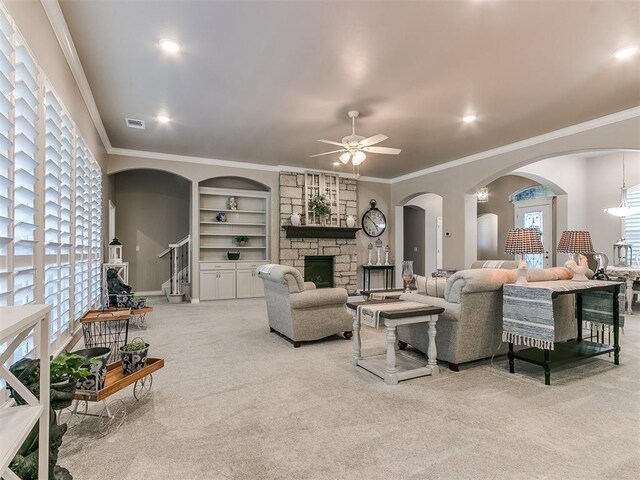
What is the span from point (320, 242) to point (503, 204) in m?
4.99

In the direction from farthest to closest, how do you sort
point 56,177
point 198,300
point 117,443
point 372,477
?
1. point 198,300
2. point 56,177
3. point 117,443
4. point 372,477

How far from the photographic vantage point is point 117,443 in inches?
79.4

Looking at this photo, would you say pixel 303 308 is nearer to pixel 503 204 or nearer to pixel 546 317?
pixel 546 317

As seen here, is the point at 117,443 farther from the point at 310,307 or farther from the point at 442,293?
the point at 442,293

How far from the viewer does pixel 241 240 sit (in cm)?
792

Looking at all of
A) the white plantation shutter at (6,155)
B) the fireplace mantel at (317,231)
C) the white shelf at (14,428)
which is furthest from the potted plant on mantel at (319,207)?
the white shelf at (14,428)

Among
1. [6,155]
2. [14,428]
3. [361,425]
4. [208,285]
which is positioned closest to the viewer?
[14,428]

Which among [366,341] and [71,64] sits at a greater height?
[71,64]

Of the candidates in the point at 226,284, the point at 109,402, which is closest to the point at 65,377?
the point at 109,402

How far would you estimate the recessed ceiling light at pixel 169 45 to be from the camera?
3062 millimetres

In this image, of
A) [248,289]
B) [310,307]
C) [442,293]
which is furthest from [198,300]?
[442,293]

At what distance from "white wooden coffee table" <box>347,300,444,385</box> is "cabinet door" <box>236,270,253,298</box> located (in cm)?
459

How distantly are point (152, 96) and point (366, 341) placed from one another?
3.75 metres

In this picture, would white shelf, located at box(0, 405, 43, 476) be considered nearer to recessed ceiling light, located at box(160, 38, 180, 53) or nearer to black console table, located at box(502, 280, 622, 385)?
recessed ceiling light, located at box(160, 38, 180, 53)
